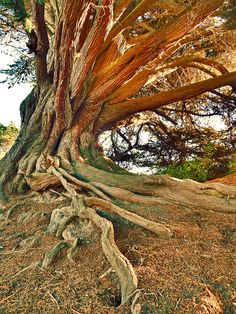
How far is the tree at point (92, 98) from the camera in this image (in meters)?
3.91

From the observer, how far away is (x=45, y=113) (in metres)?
5.66

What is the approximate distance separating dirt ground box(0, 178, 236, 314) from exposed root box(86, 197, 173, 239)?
6 cm

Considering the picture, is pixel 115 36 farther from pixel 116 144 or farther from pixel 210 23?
pixel 116 144

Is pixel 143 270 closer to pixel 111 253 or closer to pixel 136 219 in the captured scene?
pixel 111 253

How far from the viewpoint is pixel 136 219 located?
128 inches

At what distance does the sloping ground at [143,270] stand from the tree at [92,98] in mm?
202

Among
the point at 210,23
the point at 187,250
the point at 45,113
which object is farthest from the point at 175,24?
the point at 187,250

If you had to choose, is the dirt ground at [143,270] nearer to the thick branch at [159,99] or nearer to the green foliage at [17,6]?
the thick branch at [159,99]

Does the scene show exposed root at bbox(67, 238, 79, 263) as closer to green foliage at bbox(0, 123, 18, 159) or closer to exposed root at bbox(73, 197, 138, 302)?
exposed root at bbox(73, 197, 138, 302)

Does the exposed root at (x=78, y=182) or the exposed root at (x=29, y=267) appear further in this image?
the exposed root at (x=78, y=182)

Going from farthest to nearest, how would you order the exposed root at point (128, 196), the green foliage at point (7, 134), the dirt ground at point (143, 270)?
the green foliage at point (7, 134)
the exposed root at point (128, 196)
the dirt ground at point (143, 270)

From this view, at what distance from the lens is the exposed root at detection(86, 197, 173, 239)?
303cm

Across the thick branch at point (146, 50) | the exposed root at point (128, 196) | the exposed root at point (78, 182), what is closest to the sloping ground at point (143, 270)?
the exposed root at point (128, 196)

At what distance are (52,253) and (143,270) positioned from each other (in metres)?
0.87
